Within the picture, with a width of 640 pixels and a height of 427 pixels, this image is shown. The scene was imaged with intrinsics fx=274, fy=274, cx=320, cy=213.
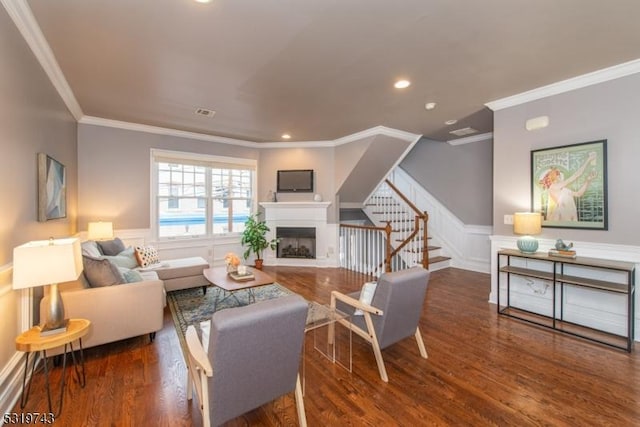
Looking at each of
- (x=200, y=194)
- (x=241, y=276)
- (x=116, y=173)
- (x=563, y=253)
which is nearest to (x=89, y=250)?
(x=241, y=276)

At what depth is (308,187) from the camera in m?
5.99

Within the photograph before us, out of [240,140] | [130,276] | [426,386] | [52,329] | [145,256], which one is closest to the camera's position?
[52,329]

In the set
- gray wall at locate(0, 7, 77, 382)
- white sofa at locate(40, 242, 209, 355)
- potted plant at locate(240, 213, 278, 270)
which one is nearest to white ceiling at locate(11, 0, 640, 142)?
gray wall at locate(0, 7, 77, 382)

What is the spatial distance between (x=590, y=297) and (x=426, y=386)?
2.42 meters

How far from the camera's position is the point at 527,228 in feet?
10.5

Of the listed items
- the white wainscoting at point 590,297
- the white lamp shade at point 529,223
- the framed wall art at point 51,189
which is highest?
the framed wall art at point 51,189

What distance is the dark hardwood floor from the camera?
70.6 inches

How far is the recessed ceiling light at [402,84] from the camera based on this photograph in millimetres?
3076

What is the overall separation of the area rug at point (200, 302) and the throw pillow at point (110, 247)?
99 cm

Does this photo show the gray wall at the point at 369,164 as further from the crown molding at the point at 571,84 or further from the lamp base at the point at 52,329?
the lamp base at the point at 52,329

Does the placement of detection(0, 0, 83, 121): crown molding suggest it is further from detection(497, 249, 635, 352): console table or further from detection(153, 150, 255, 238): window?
detection(497, 249, 635, 352): console table

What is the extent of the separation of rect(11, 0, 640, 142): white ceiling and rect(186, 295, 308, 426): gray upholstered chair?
2047mm

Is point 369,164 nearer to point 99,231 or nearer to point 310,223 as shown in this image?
point 310,223

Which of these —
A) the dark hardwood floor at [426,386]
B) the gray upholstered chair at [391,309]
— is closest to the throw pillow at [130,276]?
the dark hardwood floor at [426,386]
